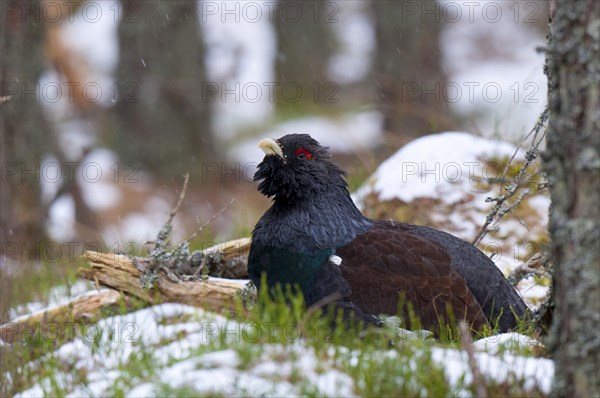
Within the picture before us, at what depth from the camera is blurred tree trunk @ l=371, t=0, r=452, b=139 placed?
14.0m

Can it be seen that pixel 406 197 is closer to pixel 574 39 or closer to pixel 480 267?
pixel 480 267

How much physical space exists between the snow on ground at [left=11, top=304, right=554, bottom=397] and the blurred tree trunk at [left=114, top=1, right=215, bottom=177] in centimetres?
1004

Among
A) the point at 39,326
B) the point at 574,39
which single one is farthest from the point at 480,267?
the point at 39,326

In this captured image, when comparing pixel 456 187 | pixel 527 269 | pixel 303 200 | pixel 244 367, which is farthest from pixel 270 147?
pixel 456 187

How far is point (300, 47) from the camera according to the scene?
19.5 m

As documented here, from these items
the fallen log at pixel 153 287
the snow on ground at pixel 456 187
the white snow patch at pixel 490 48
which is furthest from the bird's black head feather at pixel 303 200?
the white snow patch at pixel 490 48

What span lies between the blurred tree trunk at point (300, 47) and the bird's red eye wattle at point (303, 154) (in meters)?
13.0

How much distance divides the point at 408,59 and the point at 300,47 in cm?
547

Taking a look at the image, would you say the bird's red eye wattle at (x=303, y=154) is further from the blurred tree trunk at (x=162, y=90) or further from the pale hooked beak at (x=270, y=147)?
the blurred tree trunk at (x=162, y=90)

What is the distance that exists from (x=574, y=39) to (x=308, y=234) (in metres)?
2.34

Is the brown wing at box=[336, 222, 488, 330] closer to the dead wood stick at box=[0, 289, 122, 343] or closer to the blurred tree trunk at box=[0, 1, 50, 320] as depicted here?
the dead wood stick at box=[0, 289, 122, 343]

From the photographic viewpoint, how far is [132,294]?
5707 mm

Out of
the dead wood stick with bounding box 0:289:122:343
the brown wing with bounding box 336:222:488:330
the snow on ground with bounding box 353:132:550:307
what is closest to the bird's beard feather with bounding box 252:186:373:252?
the brown wing with bounding box 336:222:488:330

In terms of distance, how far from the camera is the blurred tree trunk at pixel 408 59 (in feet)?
45.9
